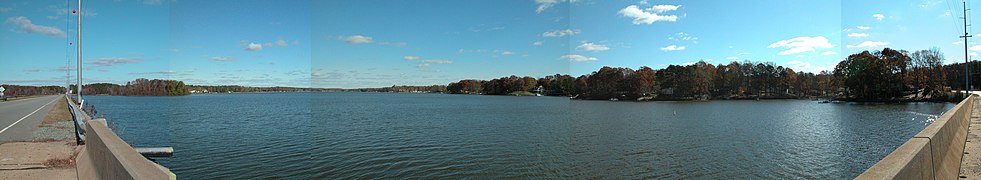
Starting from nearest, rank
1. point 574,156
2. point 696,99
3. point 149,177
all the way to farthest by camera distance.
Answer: point 149,177
point 574,156
point 696,99

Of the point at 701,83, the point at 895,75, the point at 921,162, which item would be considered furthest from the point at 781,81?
the point at 921,162

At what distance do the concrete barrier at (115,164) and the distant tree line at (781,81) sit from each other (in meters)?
80.4

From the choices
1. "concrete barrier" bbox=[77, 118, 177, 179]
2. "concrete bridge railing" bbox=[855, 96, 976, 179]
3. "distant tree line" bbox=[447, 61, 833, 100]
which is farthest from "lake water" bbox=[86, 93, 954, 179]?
"distant tree line" bbox=[447, 61, 833, 100]

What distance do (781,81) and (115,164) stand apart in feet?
400

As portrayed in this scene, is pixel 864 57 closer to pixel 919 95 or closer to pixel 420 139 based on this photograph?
pixel 919 95

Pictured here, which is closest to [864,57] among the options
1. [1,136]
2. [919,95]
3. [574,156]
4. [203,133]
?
[919,95]

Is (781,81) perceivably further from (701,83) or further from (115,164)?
(115,164)

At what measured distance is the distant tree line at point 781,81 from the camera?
7138 centimetres

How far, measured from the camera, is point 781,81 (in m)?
106

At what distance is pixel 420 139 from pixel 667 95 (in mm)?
90933

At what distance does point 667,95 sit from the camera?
328ft

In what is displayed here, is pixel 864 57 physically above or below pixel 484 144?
above

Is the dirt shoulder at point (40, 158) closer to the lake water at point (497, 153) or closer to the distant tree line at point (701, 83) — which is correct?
the lake water at point (497, 153)

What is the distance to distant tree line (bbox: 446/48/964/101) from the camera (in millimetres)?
71375
